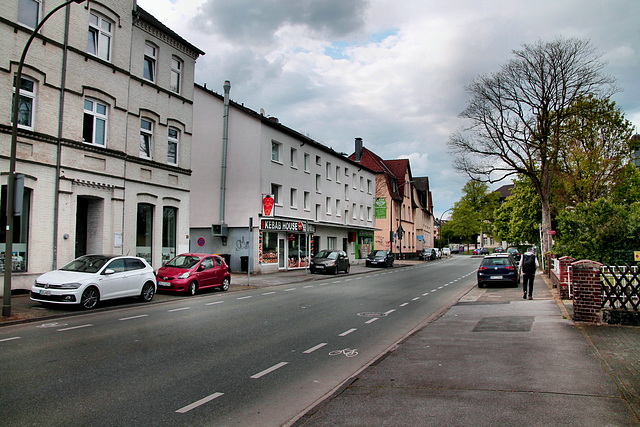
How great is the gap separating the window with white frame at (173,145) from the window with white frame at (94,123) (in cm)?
380

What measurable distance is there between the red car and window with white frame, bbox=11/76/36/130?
6711 mm

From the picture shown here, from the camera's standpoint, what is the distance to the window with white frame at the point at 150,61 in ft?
68.4

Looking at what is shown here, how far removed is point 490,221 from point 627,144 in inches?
1998

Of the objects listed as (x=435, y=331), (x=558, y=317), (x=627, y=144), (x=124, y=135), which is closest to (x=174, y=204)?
(x=124, y=135)

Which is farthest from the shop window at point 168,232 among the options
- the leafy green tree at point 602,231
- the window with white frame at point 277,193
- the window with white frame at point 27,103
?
the leafy green tree at point 602,231

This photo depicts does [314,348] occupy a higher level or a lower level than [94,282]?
lower

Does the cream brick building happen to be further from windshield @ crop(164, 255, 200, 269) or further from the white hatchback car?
the white hatchback car

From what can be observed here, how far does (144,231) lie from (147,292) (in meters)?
6.15

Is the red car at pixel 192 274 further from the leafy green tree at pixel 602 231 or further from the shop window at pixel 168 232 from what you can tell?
the leafy green tree at pixel 602 231

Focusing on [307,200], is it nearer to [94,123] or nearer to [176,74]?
[176,74]

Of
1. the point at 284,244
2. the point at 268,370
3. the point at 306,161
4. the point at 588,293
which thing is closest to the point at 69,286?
the point at 268,370

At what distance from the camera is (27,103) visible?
1538cm

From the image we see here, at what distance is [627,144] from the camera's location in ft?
110

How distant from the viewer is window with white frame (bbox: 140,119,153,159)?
20.4 meters
